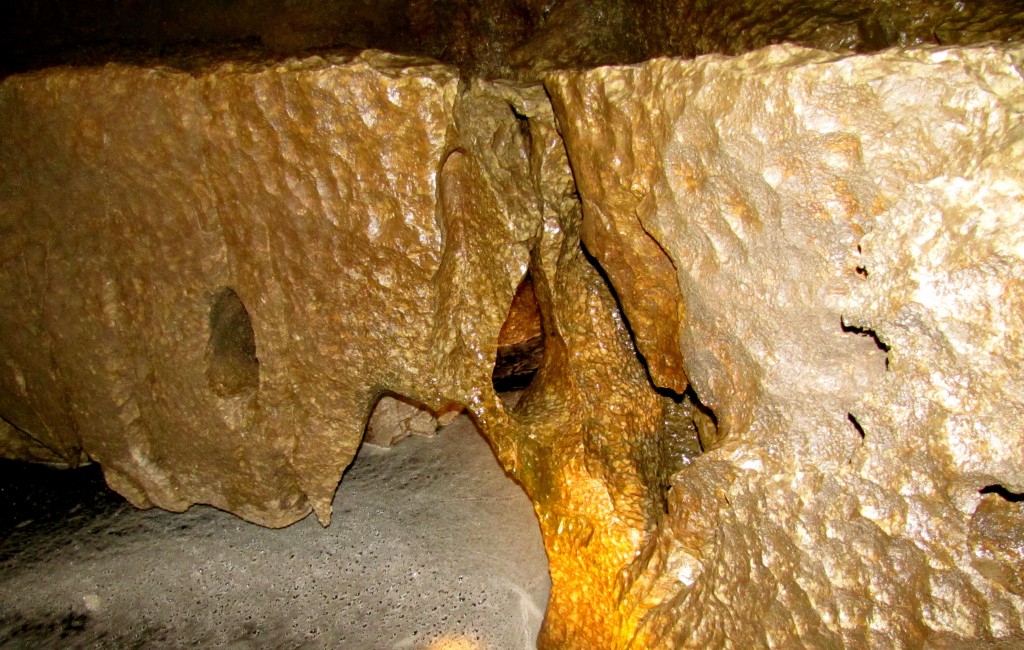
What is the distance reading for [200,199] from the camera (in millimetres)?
2227

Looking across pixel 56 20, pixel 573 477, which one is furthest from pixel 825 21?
pixel 56 20

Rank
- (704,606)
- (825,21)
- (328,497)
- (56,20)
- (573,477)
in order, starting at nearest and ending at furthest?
(704,606), (825,21), (573,477), (328,497), (56,20)

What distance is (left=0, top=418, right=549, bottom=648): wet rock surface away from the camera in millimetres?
2674

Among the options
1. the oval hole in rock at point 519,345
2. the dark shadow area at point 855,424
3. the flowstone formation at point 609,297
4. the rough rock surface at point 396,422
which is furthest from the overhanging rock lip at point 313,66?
the rough rock surface at point 396,422

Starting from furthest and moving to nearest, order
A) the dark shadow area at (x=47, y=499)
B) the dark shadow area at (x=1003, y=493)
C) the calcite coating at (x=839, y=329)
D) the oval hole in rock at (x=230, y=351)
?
the dark shadow area at (x=47, y=499), the oval hole in rock at (x=230, y=351), the dark shadow area at (x=1003, y=493), the calcite coating at (x=839, y=329)

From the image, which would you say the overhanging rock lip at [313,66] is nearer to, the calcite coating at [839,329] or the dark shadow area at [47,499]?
the calcite coating at [839,329]

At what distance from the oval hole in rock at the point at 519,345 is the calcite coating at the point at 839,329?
1599 mm

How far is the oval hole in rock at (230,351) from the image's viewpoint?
2.49 m

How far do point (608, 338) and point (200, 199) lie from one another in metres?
1.35

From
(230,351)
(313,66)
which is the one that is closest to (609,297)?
(313,66)

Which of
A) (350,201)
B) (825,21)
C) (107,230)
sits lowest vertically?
(107,230)

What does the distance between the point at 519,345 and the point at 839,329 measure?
207 centimetres

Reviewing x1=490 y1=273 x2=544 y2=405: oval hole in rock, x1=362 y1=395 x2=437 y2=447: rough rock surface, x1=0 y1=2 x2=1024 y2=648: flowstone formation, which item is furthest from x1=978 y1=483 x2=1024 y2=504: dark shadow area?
x1=362 y1=395 x2=437 y2=447: rough rock surface

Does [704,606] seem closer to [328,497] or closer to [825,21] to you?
[328,497]
